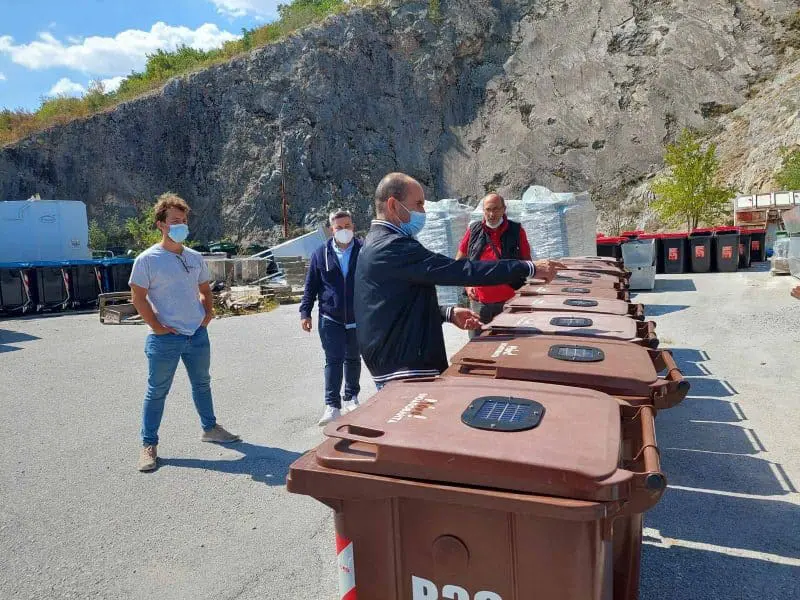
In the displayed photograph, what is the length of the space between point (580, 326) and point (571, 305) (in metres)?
0.73

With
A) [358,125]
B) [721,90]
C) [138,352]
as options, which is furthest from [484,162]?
[138,352]

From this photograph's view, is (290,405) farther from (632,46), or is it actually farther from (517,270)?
(632,46)

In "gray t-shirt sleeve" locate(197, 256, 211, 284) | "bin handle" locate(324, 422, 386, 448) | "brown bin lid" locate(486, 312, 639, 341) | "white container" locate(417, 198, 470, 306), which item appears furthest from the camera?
"white container" locate(417, 198, 470, 306)

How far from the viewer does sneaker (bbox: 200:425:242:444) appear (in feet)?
15.5

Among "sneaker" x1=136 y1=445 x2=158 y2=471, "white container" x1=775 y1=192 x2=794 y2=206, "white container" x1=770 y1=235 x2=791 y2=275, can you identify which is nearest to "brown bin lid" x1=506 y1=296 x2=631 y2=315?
"sneaker" x1=136 y1=445 x2=158 y2=471

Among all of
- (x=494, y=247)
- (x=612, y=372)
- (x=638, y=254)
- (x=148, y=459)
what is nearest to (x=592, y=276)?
(x=494, y=247)

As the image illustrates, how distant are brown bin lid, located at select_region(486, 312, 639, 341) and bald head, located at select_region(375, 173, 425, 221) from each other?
1.13 meters

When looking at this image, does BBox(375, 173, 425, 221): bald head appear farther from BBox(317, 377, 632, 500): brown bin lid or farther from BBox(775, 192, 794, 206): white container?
BBox(775, 192, 794, 206): white container

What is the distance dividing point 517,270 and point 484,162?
34.4m

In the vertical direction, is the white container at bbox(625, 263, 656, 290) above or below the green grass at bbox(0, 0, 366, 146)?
below

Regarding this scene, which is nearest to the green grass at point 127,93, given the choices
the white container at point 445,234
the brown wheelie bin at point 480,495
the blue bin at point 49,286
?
the blue bin at point 49,286

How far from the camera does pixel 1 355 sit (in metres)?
8.90

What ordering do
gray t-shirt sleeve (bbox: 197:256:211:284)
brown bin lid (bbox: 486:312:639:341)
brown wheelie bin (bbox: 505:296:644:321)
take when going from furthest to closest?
gray t-shirt sleeve (bbox: 197:256:211:284) < brown wheelie bin (bbox: 505:296:644:321) < brown bin lid (bbox: 486:312:639:341)

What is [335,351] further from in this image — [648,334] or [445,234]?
[445,234]
